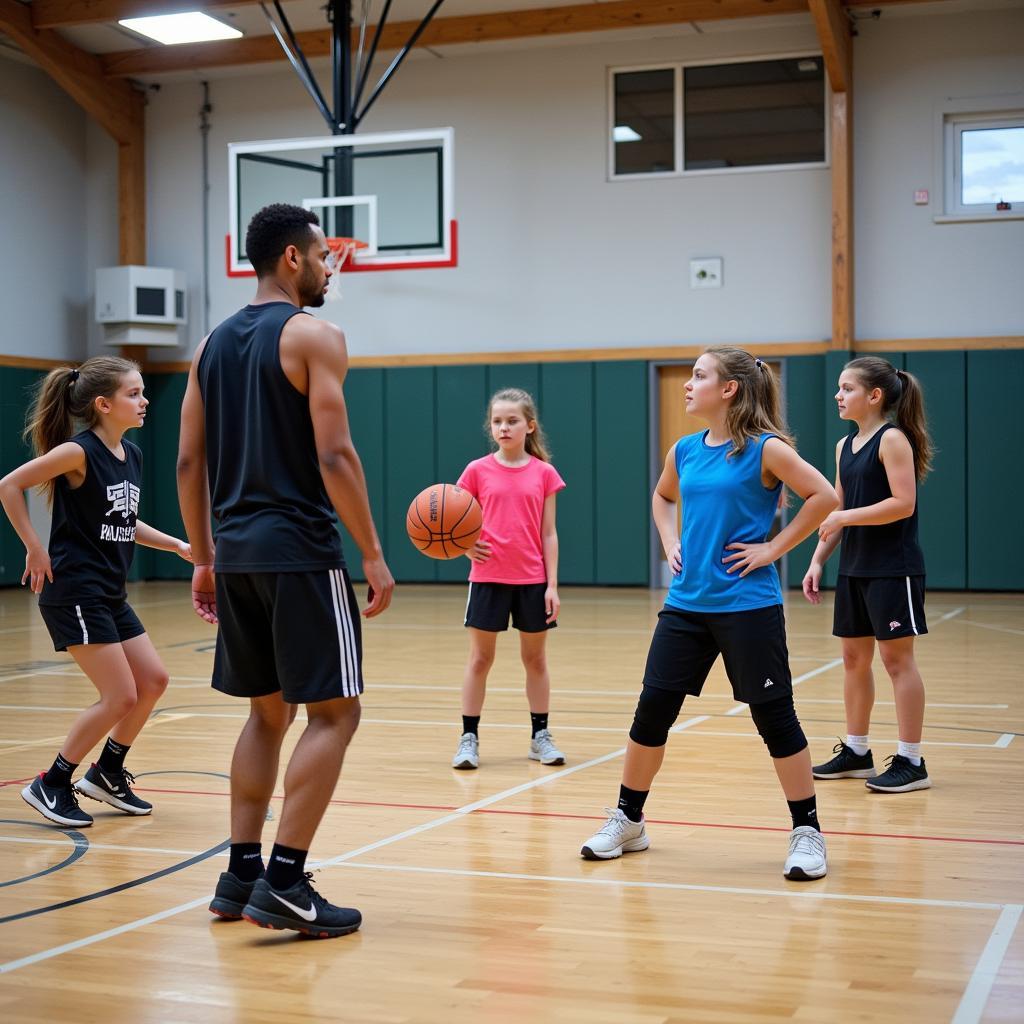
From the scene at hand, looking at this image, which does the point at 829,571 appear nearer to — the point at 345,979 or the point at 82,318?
the point at 82,318

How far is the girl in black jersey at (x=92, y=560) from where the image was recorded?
4.39 meters

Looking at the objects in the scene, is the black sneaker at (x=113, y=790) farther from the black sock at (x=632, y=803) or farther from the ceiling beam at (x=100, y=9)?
the ceiling beam at (x=100, y=9)

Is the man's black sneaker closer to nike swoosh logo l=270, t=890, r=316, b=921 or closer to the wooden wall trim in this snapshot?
nike swoosh logo l=270, t=890, r=316, b=921

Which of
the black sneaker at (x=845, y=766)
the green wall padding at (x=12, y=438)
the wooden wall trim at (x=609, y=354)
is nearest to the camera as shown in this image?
the black sneaker at (x=845, y=766)

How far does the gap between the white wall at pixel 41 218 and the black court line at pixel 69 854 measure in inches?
470

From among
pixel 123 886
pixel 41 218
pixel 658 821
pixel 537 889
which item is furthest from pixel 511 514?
pixel 41 218

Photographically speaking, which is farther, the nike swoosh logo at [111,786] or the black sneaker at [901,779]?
the black sneaker at [901,779]

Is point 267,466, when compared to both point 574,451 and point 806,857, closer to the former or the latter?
point 806,857

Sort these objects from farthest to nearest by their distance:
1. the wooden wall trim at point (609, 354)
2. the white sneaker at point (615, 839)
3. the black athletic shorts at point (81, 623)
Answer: the wooden wall trim at point (609, 354) → the black athletic shorts at point (81, 623) → the white sneaker at point (615, 839)

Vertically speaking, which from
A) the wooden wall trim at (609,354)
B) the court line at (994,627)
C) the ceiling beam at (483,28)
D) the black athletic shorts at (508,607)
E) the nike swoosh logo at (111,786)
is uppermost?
the ceiling beam at (483,28)

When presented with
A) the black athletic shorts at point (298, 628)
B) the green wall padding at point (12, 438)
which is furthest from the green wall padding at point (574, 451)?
the black athletic shorts at point (298, 628)

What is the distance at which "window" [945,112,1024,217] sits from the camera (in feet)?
44.9

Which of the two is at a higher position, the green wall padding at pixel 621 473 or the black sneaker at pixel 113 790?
the green wall padding at pixel 621 473

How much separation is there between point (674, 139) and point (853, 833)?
11500 mm
